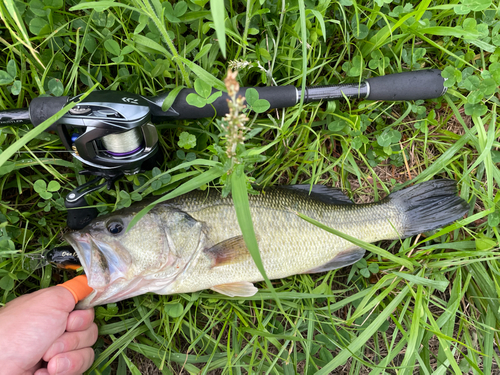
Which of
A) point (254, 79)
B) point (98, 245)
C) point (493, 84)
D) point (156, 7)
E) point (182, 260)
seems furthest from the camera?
point (254, 79)

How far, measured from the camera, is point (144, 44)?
186 cm

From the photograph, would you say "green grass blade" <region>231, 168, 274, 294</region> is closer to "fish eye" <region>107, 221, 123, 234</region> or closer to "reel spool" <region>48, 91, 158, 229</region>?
"reel spool" <region>48, 91, 158, 229</region>

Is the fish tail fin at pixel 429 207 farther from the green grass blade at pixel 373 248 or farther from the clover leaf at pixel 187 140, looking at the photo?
the clover leaf at pixel 187 140

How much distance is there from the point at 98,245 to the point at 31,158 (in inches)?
30.7

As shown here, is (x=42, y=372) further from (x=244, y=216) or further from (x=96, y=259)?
(x=244, y=216)

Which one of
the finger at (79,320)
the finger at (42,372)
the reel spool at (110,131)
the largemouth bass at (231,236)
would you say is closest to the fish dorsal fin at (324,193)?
the largemouth bass at (231,236)

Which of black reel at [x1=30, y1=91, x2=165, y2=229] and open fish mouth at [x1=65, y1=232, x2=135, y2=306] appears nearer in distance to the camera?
black reel at [x1=30, y1=91, x2=165, y2=229]

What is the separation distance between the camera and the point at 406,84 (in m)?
2.11

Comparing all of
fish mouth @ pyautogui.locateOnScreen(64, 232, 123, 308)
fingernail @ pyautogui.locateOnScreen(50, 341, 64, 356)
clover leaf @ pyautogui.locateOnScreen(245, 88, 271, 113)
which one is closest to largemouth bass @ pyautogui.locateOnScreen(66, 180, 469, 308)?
fish mouth @ pyautogui.locateOnScreen(64, 232, 123, 308)

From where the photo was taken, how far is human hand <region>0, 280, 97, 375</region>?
1754 mm

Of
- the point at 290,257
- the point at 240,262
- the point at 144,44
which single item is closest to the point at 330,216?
the point at 290,257

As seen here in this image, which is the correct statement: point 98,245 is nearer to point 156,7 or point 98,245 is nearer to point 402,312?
point 156,7

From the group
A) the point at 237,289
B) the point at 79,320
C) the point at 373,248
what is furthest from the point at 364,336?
the point at 79,320

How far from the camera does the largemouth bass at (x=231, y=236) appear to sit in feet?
6.21
